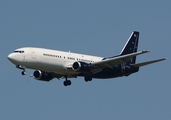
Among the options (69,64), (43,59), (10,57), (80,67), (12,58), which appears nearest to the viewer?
(12,58)

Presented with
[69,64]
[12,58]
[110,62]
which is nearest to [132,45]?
[110,62]

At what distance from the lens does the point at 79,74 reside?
9550 centimetres

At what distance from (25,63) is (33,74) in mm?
7661

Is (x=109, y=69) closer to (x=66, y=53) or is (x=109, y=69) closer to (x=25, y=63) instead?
(x=66, y=53)

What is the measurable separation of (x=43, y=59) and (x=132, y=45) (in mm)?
20354

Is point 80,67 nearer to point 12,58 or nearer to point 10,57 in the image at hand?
point 12,58

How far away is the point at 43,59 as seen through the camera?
91.2 m

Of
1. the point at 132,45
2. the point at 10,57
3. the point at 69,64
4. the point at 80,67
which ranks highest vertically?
the point at 132,45

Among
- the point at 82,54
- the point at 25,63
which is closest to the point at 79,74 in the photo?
the point at 82,54

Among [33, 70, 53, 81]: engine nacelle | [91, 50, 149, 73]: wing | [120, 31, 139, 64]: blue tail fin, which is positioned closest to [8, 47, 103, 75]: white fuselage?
[91, 50, 149, 73]: wing

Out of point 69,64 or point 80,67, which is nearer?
point 80,67

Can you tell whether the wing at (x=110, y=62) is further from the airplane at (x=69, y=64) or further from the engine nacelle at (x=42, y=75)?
the engine nacelle at (x=42, y=75)

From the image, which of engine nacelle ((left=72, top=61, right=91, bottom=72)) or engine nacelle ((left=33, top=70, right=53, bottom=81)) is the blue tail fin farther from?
engine nacelle ((left=33, top=70, right=53, bottom=81))

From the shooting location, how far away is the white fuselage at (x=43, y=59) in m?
90.7
